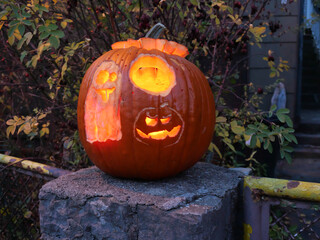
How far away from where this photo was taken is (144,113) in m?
1.32

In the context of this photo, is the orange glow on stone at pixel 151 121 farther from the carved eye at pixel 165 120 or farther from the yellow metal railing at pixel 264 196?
the yellow metal railing at pixel 264 196

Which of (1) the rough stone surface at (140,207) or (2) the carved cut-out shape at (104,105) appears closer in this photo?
(1) the rough stone surface at (140,207)

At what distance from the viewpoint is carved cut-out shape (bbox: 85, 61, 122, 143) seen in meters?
1.35

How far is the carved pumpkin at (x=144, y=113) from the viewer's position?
1.33m

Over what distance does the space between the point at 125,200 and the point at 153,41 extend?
0.76 m

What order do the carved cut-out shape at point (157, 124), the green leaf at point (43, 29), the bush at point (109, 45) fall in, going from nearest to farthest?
the carved cut-out shape at point (157, 124) < the green leaf at point (43, 29) < the bush at point (109, 45)

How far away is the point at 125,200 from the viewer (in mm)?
1236

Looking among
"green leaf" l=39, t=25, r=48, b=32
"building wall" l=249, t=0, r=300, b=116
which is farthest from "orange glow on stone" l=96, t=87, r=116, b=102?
"building wall" l=249, t=0, r=300, b=116

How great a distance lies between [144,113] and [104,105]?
19 cm

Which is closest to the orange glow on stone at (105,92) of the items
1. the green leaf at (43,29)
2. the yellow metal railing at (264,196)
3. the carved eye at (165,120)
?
the carved eye at (165,120)

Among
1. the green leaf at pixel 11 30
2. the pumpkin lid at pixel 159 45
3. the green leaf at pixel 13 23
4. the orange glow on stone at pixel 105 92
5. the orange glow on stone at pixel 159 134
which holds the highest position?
the green leaf at pixel 13 23

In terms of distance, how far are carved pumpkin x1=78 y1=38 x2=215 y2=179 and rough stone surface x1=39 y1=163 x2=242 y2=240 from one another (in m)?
0.10

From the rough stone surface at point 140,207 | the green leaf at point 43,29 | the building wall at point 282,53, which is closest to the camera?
the rough stone surface at point 140,207

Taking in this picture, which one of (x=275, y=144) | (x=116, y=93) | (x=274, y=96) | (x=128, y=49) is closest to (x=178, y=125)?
(x=116, y=93)
